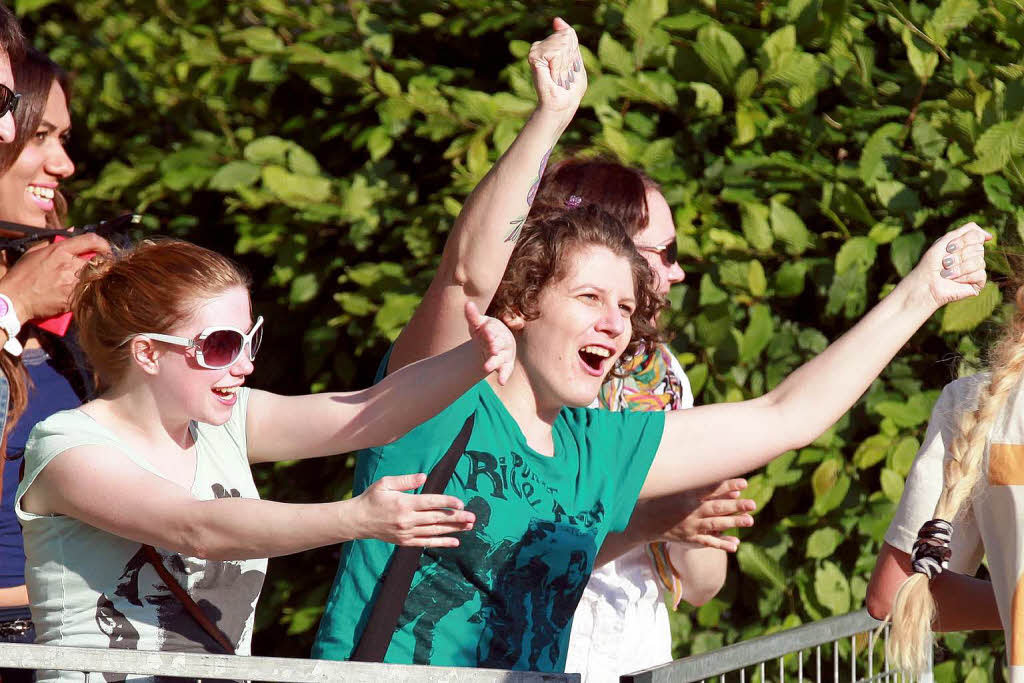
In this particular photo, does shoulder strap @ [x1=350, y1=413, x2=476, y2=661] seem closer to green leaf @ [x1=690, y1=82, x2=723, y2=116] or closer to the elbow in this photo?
the elbow

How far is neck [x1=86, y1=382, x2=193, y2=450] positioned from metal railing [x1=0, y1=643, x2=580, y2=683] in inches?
19.4

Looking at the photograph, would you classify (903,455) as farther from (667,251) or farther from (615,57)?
(615,57)

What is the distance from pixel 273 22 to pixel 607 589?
2.33m

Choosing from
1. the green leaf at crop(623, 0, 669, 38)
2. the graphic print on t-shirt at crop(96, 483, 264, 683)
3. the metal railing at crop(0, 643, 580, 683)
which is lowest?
the metal railing at crop(0, 643, 580, 683)

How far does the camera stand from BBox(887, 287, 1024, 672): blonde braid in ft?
6.36

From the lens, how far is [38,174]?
9.44 feet

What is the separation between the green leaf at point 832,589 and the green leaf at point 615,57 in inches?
54.2

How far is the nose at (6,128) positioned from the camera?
8.09ft

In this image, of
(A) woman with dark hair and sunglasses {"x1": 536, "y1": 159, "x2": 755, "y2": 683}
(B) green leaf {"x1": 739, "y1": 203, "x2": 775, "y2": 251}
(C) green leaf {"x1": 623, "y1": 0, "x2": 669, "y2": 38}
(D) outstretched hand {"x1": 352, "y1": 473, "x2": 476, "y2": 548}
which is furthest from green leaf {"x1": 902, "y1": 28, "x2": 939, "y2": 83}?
(D) outstretched hand {"x1": 352, "y1": 473, "x2": 476, "y2": 548}

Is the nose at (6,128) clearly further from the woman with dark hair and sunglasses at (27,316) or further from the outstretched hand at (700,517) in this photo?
the outstretched hand at (700,517)

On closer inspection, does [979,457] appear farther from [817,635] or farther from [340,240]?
[340,240]

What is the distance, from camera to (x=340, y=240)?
3781 mm

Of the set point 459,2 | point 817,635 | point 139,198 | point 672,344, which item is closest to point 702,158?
point 672,344

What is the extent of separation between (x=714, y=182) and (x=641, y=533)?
4.15ft
